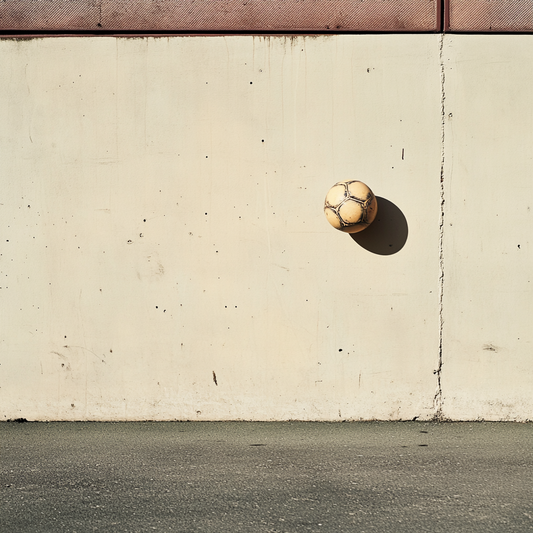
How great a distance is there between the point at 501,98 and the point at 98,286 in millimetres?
3709

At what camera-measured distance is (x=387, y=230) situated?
13.8ft

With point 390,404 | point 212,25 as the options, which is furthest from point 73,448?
point 212,25

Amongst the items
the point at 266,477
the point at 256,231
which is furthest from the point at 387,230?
the point at 266,477

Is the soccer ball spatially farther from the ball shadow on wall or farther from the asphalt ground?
the asphalt ground

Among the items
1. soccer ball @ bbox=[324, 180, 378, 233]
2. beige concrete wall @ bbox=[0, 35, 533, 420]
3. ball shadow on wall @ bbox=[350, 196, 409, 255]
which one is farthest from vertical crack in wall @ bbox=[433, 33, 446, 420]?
soccer ball @ bbox=[324, 180, 378, 233]

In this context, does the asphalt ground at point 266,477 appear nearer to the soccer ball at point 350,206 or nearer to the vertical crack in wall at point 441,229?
the vertical crack in wall at point 441,229

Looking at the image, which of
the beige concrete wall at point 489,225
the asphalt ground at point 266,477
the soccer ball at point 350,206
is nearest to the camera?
the asphalt ground at point 266,477

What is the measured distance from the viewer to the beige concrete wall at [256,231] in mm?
4164

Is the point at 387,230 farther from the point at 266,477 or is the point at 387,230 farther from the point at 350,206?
the point at 266,477

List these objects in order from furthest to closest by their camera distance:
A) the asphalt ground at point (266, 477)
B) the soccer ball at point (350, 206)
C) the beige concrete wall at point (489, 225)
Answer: the beige concrete wall at point (489, 225) < the soccer ball at point (350, 206) < the asphalt ground at point (266, 477)

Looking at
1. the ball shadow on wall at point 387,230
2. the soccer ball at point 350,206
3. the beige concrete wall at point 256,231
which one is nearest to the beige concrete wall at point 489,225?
the beige concrete wall at point 256,231

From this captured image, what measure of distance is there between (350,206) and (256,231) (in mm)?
838

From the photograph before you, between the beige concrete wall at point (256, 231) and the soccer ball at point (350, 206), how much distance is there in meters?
0.25

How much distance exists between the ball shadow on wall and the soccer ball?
0.23m
